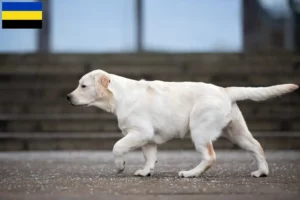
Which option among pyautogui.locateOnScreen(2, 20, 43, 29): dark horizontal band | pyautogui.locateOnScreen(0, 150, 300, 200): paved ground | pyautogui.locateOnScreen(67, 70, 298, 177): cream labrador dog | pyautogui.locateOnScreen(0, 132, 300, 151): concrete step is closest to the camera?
pyautogui.locateOnScreen(0, 150, 300, 200): paved ground

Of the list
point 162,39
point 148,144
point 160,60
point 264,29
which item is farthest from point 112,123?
point 148,144

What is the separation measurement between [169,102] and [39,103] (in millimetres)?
5842

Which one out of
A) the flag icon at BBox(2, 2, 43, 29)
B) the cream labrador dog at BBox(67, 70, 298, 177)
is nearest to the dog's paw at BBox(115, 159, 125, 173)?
the cream labrador dog at BBox(67, 70, 298, 177)

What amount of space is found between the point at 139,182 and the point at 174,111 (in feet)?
3.02

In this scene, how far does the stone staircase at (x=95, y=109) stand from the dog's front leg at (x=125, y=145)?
4.56m

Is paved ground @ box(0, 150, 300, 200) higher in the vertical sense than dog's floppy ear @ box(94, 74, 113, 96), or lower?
lower

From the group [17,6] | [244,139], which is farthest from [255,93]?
[17,6]

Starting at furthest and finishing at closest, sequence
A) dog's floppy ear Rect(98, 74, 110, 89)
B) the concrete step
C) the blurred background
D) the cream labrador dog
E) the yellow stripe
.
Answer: the blurred background, the concrete step, the yellow stripe, dog's floppy ear Rect(98, 74, 110, 89), the cream labrador dog

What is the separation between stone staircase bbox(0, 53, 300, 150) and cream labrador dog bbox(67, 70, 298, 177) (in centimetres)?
432

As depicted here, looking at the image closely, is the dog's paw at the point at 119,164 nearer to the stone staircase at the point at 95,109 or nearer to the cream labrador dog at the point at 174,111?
the cream labrador dog at the point at 174,111

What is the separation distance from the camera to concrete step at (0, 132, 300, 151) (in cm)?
1030

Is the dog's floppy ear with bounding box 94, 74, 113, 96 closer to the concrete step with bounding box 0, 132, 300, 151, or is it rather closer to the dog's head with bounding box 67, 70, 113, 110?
the dog's head with bounding box 67, 70, 113, 110

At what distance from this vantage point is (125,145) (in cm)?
562

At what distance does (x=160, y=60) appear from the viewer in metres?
12.5
